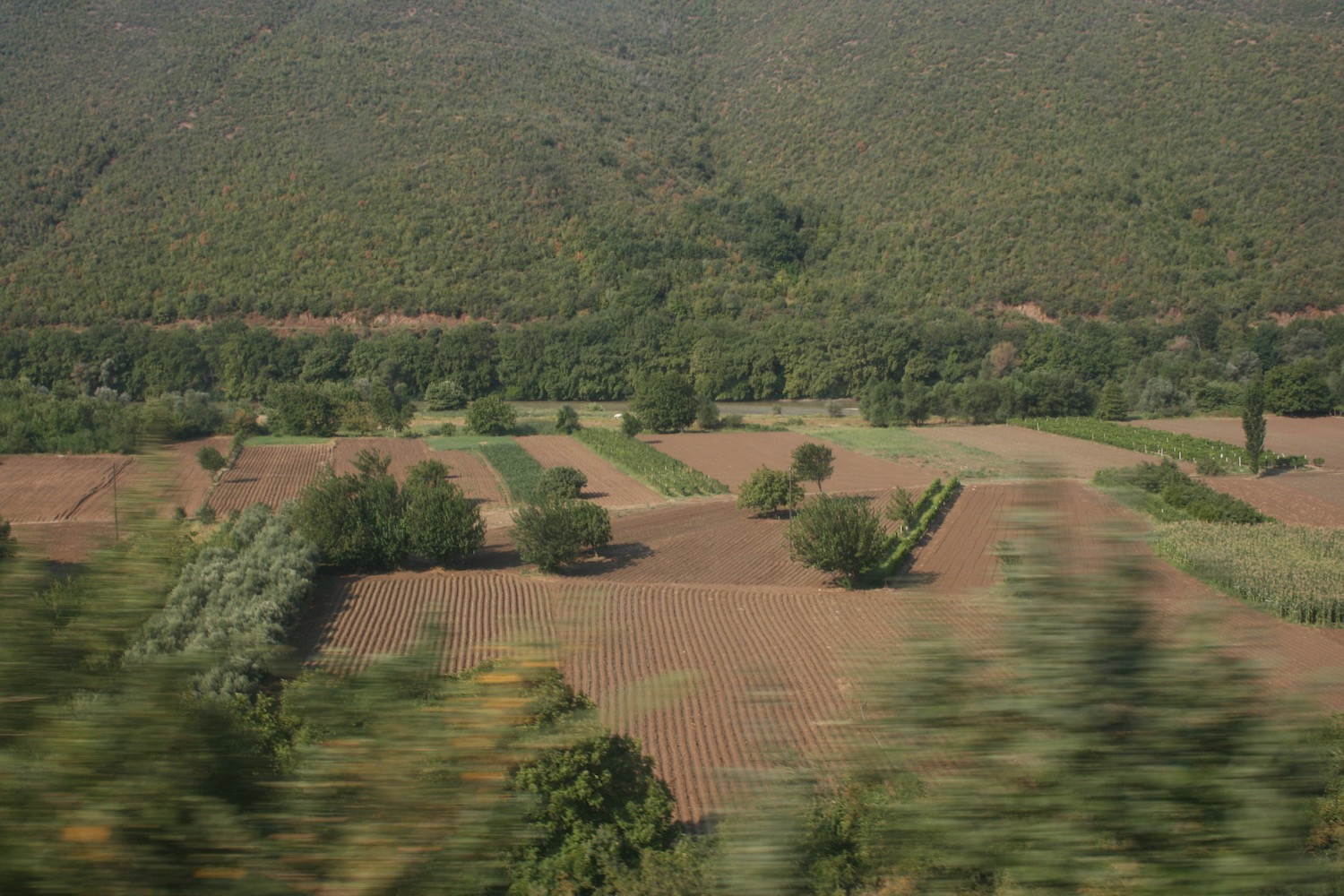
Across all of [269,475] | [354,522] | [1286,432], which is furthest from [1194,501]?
[269,475]

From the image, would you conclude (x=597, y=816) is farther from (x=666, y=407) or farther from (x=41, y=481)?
(x=666, y=407)

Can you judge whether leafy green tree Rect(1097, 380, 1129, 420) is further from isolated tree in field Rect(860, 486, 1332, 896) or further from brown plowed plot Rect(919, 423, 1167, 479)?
isolated tree in field Rect(860, 486, 1332, 896)

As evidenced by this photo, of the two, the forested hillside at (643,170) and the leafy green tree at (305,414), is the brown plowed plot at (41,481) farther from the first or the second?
the forested hillside at (643,170)

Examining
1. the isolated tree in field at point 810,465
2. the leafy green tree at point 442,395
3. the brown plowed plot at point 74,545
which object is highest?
the leafy green tree at point 442,395

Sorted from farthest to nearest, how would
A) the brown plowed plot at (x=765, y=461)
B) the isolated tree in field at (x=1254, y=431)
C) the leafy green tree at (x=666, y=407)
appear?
the leafy green tree at (x=666, y=407), the brown plowed plot at (x=765, y=461), the isolated tree in field at (x=1254, y=431)

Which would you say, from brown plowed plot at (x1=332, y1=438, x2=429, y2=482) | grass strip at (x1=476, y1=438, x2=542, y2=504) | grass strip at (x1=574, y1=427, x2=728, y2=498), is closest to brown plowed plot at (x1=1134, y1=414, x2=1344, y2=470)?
grass strip at (x1=574, y1=427, x2=728, y2=498)

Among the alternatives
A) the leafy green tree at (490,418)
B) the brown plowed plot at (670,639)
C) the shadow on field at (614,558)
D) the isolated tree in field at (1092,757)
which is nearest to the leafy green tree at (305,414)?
the leafy green tree at (490,418)
